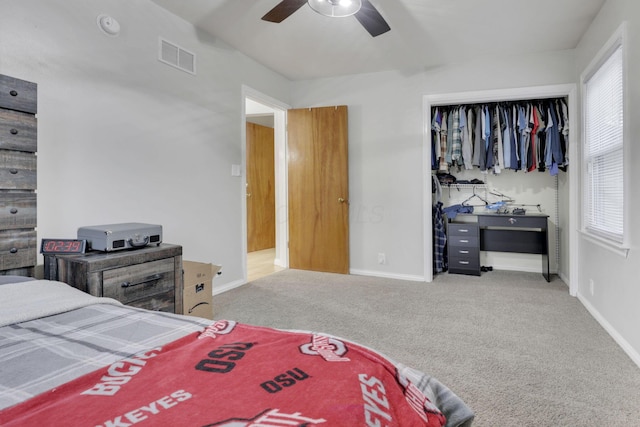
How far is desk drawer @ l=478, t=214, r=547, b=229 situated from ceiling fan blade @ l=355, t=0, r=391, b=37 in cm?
262

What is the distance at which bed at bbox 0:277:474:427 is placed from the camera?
662 mm

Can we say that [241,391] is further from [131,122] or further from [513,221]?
[513,221]

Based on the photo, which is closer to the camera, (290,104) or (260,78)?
(260,78)

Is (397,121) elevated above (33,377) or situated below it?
above

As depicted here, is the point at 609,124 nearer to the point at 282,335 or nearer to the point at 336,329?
the point at 336,329

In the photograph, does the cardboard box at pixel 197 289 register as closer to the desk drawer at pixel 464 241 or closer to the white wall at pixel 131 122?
the white wall at pixel 131 122

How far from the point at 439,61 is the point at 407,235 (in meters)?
1.94

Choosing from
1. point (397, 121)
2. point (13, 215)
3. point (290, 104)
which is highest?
point (290, 104)

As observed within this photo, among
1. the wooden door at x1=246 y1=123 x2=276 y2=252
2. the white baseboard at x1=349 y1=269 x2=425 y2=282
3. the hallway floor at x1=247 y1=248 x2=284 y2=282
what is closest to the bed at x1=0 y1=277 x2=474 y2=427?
the hallway floor at x1=247 y1=248 x2=284 y2=282

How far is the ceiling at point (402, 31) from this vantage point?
283 cm

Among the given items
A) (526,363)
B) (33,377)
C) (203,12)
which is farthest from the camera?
(203,12)

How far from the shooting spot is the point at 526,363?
210 cm

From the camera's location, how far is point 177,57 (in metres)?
3.07

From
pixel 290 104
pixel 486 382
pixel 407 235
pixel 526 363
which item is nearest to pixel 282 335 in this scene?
pixel 486 382
